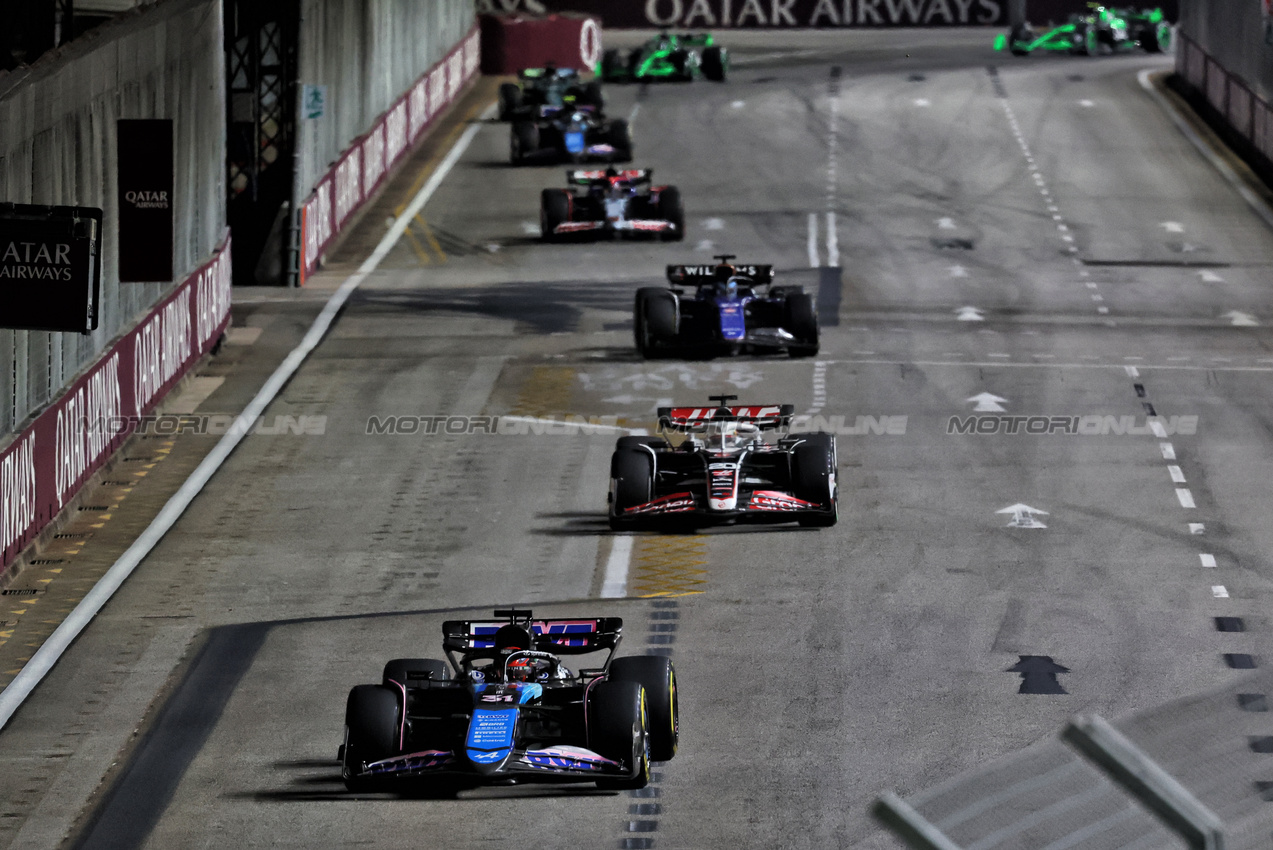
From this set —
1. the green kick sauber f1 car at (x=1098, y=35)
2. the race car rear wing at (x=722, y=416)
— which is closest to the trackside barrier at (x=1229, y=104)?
the green kick sauber f1 car at (x=1098, y=35)

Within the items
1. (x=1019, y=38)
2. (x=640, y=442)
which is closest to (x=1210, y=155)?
(x=1019, y=38)

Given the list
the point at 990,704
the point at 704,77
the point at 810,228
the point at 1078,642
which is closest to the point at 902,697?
the point at 990,704

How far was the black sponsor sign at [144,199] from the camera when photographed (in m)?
24.2

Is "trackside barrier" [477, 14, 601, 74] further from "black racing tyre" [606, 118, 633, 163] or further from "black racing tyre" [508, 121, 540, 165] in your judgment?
"black racing tyre" [606, 118, 633, 163]

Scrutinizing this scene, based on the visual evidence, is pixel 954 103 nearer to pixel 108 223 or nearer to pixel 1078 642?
pixel 108 223

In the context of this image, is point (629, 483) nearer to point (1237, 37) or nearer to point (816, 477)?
point (816, 477)

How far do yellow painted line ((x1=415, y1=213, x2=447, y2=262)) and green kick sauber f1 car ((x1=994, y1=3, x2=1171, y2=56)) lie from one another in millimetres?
29257

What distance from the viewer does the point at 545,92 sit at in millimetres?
54875

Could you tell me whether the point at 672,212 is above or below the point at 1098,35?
below

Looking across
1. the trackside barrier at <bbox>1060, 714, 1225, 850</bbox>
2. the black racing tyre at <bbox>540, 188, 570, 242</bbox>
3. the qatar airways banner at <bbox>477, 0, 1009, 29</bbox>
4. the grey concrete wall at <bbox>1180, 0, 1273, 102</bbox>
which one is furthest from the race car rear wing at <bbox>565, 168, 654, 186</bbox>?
the qatar airways banner at <bbox>477, 0, 1009, 29</bbox>

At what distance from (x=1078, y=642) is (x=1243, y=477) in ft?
22.9

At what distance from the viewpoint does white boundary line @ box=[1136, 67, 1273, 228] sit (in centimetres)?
4434

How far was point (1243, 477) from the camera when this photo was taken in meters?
23.5

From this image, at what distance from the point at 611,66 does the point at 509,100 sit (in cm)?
809
